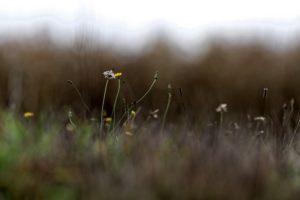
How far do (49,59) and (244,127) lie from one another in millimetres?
6067

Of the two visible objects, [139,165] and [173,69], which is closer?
[139,165]

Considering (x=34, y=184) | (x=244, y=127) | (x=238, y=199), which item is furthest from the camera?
(x=244, y=127)

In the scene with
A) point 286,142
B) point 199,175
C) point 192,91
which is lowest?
point 192,91

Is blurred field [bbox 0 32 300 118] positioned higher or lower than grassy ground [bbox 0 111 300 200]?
lower

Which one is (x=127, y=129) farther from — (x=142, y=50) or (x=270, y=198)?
(x=142, y=50)

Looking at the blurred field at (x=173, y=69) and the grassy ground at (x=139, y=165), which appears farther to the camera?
the blurred field at (x=173, y=69)

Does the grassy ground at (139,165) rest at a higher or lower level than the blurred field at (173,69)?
higher

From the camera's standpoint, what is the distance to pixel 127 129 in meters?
3.48

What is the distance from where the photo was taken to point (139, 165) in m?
2.73

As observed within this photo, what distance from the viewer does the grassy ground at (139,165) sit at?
98.4 inches

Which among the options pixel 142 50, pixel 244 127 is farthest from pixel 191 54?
pixel 244 127

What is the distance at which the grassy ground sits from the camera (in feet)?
8.20

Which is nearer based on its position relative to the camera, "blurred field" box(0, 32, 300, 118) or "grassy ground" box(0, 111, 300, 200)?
"grassy ground" box(0, 111, 300, 200)

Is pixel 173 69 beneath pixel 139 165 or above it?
beneath
